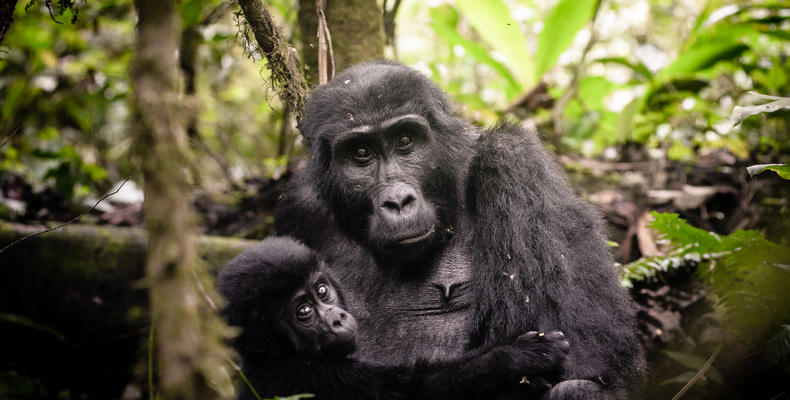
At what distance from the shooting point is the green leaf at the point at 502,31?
6020 mm

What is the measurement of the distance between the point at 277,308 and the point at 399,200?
0.88 m

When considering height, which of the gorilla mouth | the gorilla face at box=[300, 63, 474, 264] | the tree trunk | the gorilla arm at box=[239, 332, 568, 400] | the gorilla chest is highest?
the tree trunk

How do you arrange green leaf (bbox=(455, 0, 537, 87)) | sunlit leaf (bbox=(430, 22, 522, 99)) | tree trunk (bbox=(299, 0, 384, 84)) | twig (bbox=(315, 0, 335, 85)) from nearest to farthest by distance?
1. twig (bbox=(315, 0, 335, 85))
2. tree trunk (bbox=(299, 0, 384, 84))
3. green leaf (bbox=(455, 0, 537, 87))
4. sunlit leaf (bbox=(430, 22, 522, 99))

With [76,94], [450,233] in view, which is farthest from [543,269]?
[76,94]

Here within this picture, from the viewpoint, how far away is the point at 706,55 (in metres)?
5.68

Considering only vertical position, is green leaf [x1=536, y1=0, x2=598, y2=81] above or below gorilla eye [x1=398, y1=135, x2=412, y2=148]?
above

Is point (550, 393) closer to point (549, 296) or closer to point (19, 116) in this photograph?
point (549, 296)

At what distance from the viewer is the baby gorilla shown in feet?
7.53

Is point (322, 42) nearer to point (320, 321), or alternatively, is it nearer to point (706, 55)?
point (320, 321)

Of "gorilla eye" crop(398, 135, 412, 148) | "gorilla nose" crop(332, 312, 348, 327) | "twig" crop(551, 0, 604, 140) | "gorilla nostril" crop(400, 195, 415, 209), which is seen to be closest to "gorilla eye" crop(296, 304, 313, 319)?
"gorilla nose" crop(332, 312, 348, 327)

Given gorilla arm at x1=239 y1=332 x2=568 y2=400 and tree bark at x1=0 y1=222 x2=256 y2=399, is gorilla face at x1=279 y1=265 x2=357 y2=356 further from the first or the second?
tree bark at x1=0 y1=222 x2=256 y2=399

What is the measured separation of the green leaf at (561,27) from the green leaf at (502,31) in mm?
185

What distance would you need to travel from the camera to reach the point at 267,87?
2.98 m

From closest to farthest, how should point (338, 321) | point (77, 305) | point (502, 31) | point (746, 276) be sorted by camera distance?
point (338, 321), point (746, 276), point (77, 305), point (502, 31)
